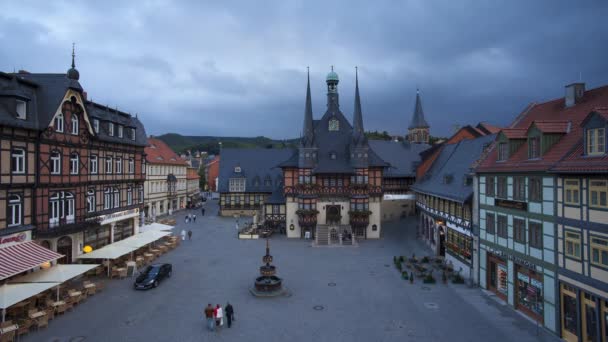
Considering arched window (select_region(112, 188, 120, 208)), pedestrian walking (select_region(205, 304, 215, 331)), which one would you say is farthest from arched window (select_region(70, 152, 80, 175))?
pedestrian walking (select_region(205, 304, 215, 331))

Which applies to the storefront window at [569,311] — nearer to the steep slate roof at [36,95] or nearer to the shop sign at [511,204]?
the shop sign at [511,204]

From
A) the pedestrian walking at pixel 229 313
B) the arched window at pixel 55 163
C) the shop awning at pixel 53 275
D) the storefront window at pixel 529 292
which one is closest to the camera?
the pedestrian walking at pixel 229 313

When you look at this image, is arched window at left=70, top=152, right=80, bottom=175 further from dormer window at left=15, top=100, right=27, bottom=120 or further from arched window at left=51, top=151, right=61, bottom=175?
dormer window at left=15, top=100, right=27, bottom=120

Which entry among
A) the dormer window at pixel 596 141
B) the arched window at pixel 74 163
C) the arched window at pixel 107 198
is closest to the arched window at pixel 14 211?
the arched window at pixel 74 163

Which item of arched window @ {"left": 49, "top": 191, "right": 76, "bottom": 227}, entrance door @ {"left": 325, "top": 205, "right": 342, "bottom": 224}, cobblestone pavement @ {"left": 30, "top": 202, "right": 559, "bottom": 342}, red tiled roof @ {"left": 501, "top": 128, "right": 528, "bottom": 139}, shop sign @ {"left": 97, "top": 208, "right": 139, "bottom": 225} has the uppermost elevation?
red tiled roof @ {"left": 501, "top": 128, "right": 528, "bottom": 139}

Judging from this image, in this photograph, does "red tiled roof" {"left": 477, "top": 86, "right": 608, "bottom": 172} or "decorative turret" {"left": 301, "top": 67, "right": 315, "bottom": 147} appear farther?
"decorative turret" {"left": 301, "top": 67, "right": 315, "bottom": 147}

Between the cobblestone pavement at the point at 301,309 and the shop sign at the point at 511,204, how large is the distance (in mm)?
5211

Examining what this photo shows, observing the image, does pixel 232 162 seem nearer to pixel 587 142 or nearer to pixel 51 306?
pixel 51 306

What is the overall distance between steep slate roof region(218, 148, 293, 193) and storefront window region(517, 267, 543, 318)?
39.4m

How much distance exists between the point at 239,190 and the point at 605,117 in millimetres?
47391

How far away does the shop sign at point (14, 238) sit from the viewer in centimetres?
1791

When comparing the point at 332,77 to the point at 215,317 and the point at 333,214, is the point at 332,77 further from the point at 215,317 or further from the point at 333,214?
the point at 215,317

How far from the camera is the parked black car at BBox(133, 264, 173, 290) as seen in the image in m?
21.5

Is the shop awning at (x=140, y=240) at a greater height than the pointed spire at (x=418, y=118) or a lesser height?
lesser
